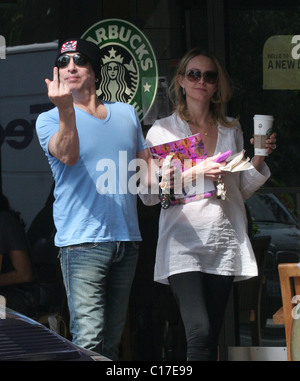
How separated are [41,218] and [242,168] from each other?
5.05ft

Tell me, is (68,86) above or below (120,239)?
above

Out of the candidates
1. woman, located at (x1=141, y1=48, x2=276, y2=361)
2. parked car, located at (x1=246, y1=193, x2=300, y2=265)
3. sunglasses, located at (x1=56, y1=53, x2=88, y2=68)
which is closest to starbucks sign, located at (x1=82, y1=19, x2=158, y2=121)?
woman, located at (x1=141, y1=48, x2=276, y2=361)

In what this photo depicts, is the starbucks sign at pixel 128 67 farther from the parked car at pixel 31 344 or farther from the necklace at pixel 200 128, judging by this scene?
the parked car at pixel 31 344

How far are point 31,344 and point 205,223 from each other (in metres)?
2.17

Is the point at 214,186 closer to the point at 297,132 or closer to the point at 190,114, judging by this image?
the point at 190,114

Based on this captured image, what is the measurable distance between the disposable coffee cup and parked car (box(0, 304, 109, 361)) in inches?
88.7

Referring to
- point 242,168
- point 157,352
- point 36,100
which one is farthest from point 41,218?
point 242,168

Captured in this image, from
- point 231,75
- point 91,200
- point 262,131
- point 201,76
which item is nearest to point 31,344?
point 91,200

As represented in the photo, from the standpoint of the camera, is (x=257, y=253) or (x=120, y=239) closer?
(x=120, y=239)

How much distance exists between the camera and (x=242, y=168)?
4.66 m

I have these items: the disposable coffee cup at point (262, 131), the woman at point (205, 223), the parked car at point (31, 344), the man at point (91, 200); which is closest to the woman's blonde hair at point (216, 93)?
the woman at point (205, 223)

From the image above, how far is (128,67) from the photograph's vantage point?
18.6 feet

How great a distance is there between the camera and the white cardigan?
474 centimetres

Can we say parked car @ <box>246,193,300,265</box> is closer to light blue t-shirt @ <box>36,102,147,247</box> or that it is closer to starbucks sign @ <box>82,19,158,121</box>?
starbucks sign @ <box>82,19,158,121</box>
